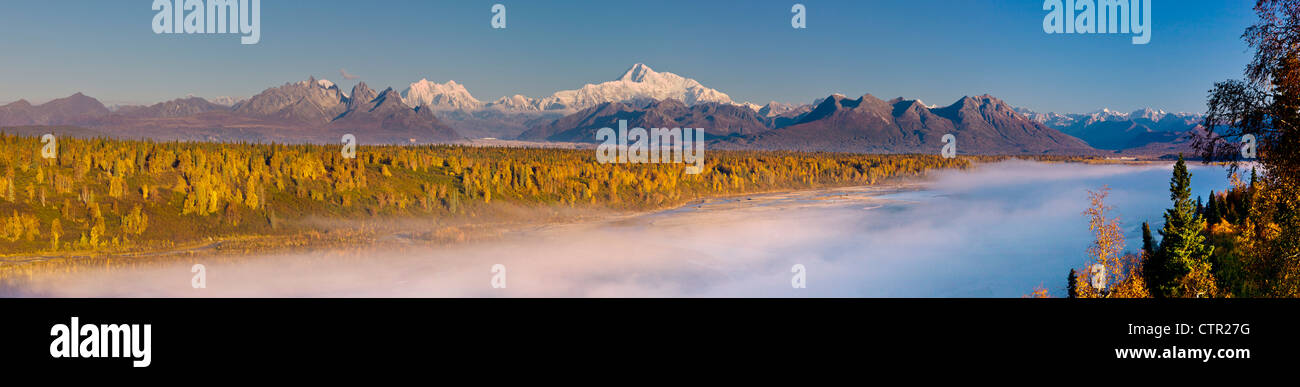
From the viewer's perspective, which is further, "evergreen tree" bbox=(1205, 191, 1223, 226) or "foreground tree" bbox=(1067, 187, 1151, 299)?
"evergreen tree" bbox=(1205, 191, 1223, 226)

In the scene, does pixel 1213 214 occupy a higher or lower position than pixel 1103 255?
lower

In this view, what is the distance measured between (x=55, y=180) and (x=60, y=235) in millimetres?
23788

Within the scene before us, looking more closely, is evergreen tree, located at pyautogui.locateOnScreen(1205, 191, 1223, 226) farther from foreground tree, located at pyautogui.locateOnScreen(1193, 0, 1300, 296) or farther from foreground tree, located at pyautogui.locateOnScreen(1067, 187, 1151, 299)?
foreground tree, located at pyautogui.locateOnScreen(1193, 0, 1300, 296)

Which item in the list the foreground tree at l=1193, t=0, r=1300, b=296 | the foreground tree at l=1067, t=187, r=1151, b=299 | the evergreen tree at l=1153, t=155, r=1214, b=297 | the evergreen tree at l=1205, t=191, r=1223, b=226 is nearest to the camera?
the foreground tree at l=1193, t=0, r=1300, b=296

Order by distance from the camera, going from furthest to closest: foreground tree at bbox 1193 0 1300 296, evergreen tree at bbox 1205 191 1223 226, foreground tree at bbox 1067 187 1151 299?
evergreen tree at bbox 1205 191 1223 226, foreground tree at bbox 1067 187 1151 299, foreground tree at bbox 1193 0 1300 296

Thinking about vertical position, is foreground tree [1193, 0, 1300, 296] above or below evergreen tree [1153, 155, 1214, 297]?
above

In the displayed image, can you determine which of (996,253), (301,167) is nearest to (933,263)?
(996,253)

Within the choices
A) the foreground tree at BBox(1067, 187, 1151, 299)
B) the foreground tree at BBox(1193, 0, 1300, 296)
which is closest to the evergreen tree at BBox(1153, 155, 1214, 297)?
the foreground tree at BBox(1067, 187, 1151, 299)

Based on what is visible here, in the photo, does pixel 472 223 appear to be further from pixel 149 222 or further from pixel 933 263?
pixel 933 263

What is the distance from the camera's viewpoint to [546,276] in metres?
140

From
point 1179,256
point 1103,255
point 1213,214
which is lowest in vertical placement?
point 1179,256

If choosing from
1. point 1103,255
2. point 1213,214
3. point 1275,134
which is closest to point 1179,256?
point 1103,255

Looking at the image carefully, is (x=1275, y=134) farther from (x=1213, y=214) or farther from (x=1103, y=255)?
(x=1213, y=214)
